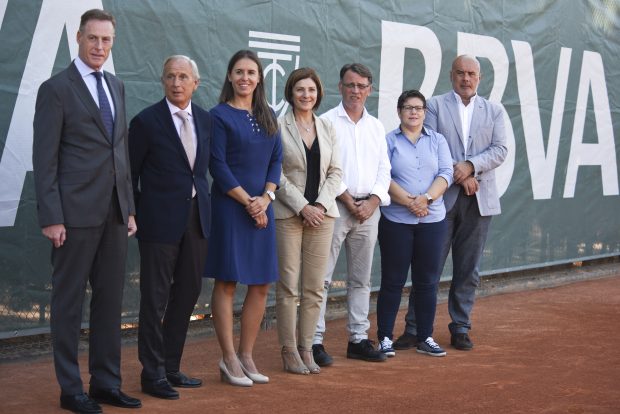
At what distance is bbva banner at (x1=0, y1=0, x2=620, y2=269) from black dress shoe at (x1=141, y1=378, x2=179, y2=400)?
3.83 ft

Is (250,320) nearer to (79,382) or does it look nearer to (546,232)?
(79,382)

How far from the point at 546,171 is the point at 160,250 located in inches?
195

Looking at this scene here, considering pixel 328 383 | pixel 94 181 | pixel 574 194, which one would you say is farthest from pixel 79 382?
pixel 574 194

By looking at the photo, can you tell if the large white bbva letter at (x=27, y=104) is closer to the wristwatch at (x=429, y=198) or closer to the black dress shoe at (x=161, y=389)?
the black dress shoe at (x=161, y=389)

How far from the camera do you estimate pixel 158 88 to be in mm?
5906

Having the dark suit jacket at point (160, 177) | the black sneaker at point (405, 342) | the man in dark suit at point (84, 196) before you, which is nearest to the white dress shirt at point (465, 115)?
the black sneaker at point (405, 342)

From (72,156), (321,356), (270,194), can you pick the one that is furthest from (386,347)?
(72,156)

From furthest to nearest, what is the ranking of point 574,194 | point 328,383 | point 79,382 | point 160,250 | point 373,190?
point 574,194 → point 373,190 → point 328,383 → point 160,250 → point 79,382

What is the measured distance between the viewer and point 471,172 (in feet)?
20.1

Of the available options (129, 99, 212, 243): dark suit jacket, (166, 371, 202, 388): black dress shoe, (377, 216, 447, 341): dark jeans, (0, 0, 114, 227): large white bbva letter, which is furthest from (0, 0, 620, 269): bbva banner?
(377, 216, 447, 341): dark jeans

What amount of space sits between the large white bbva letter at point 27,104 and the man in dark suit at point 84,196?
988 millimetres

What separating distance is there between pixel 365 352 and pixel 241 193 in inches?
52.5

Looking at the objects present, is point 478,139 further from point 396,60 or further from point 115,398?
point 115,398

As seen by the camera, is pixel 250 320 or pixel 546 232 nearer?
pixel 250 320
